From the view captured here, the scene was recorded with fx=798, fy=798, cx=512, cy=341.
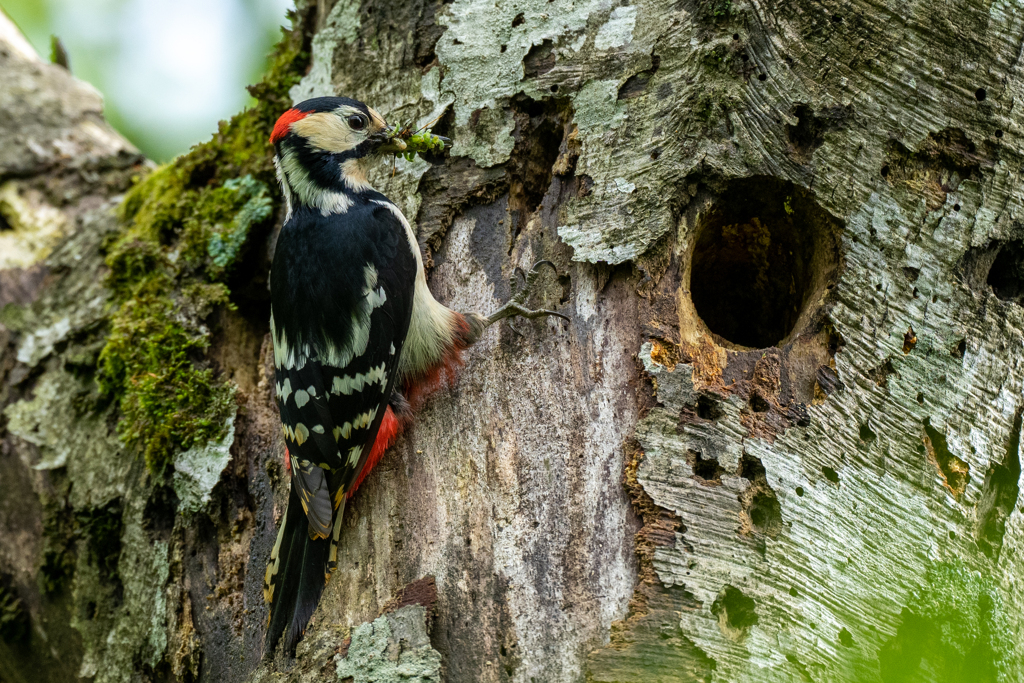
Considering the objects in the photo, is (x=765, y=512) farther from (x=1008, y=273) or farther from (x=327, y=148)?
(x=327, y=148)

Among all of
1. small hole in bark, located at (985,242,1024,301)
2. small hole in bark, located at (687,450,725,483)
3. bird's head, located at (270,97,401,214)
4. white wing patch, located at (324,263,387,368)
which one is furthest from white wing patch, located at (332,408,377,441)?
small hole in bark, located at (985,242,1024,301)

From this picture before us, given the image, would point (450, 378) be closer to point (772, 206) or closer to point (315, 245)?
point (315, 245)

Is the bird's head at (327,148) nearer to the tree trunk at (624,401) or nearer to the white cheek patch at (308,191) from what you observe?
the white cheek patch at (308,191)

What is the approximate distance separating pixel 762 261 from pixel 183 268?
7.32ft

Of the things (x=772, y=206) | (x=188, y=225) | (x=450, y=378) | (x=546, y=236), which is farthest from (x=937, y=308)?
(x=188, y=225)

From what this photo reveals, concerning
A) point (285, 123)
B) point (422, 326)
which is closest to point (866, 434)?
point (422, 326)

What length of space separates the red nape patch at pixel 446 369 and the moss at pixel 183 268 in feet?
2.18

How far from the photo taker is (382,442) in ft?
8.63

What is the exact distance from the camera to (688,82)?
2.45 meters

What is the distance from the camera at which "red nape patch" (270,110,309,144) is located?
2984 millimetres

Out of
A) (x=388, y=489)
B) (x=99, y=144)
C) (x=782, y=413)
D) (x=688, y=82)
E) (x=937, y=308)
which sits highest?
(x=99, y=144)

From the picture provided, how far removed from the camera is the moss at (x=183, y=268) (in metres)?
2.78

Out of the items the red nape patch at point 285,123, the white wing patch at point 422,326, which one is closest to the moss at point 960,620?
the white wing patch at point 422,326

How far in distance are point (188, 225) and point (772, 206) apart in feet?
7.28
